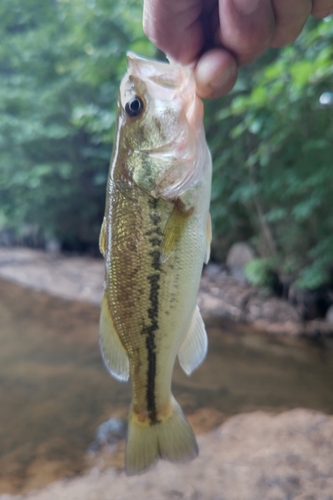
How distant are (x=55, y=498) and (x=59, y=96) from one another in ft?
29.6

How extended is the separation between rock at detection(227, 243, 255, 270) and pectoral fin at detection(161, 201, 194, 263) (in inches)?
234

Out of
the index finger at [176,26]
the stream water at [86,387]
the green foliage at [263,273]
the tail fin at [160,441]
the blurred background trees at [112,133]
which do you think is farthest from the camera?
the green foliage at [263,273]

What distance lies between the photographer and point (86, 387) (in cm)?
333

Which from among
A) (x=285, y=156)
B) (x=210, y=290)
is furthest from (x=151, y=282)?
(x=210, y=290)

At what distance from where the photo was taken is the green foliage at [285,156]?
3305 millimetres

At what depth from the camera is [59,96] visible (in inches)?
358

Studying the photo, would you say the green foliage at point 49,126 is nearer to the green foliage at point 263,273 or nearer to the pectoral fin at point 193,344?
the green foliage at point 263,273

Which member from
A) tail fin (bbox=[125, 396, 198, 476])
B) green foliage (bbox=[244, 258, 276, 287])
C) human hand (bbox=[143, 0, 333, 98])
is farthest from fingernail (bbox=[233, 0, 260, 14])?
green foliage (bbox=[244, 258, 276, 287])

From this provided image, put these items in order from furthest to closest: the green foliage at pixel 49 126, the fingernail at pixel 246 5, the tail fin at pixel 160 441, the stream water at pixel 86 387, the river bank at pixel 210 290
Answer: the green foliage at pixel 49 126 → the river bank at pixel 210 290 → the stream water at pixel 86 387 → the tail fin at pixel 160 441 → the fingernail at pixel 246 5

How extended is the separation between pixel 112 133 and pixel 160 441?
5.86m

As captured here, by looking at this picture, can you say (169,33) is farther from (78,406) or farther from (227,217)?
(227,217)

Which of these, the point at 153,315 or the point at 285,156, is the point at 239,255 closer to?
the point at 285,156

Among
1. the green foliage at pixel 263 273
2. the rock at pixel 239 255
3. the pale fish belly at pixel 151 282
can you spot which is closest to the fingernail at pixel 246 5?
the pale fish belly at pixel 151 282

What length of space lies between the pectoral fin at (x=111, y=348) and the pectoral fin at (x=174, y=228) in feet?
0.87
